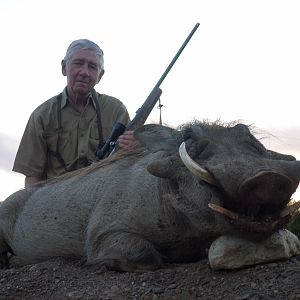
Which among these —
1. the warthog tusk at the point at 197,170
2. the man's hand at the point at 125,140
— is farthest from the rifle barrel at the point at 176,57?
the warthog tusk at the point at 197,170

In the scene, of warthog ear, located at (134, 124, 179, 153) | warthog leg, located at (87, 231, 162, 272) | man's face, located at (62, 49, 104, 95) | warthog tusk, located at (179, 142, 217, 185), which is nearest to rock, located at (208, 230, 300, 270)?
warthog tusk, located at (179, 142, 217, 185)

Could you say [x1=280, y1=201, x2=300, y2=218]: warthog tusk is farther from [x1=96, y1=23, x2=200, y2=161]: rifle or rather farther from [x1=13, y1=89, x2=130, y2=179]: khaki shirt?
[x1=13, y1=89, x2=130, y2=179]: khaki shirt

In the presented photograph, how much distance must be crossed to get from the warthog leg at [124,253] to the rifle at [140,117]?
155cm

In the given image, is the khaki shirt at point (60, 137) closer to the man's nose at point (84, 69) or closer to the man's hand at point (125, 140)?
the man's nose at point (84, 69)

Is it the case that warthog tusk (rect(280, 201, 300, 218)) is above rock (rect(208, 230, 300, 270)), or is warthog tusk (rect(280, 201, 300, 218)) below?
above

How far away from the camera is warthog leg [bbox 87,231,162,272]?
3830 millimetres

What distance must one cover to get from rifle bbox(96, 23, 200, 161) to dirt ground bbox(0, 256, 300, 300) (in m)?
1.97

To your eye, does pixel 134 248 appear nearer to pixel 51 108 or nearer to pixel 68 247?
pixel 68 247

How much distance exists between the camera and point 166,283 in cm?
337

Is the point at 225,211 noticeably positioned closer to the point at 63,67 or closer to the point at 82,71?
the point at 82,71

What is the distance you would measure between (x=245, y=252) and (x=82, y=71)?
4.19 m

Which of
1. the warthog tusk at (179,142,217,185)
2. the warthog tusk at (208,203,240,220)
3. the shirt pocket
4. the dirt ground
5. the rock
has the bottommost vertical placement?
the dirt ground

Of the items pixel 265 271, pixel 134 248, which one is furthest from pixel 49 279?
pixel 265 271

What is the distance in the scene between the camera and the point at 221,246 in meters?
3.47
